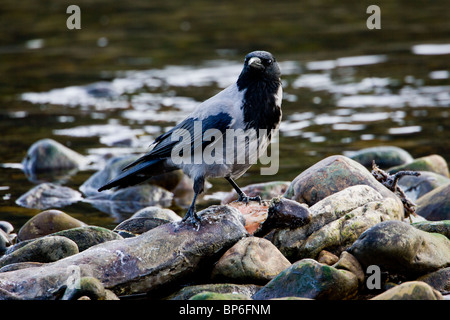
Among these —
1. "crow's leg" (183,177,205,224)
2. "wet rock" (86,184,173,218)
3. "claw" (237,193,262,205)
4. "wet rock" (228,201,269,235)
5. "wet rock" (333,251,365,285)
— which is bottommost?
"wet rock" (86,184,173,218)

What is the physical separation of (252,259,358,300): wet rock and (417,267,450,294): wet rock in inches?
24.2

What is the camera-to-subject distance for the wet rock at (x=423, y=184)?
320 inches

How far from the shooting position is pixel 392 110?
40.2 feet

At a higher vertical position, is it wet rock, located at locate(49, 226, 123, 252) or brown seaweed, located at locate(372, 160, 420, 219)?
brown seaweed, located at locate(372, 160, 420, 219)

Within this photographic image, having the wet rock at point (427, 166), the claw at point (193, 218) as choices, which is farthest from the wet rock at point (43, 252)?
the wet rock at point (427, 166)

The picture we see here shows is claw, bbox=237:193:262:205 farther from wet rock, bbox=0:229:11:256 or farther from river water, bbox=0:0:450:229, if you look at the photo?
wet rock, bbox=0:229:11:256

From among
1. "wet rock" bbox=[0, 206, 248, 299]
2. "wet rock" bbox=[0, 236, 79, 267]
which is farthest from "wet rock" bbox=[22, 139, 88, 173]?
"wet rock" bbox=[0, 206, 248, 299]

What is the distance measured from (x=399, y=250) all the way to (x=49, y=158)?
249 inches

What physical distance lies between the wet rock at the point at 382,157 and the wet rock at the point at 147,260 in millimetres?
3709

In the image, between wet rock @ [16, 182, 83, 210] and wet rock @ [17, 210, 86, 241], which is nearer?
wet rock @ [17, 210, 86, 241]

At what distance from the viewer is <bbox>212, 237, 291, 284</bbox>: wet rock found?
18.2 ft

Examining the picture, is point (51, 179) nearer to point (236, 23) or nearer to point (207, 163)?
point (207, 163)

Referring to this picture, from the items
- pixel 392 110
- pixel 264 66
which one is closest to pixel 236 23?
pixel 392 110

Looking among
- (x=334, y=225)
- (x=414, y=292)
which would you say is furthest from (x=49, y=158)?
(x=414, y=292)
